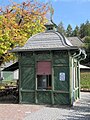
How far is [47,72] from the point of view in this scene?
565 inches

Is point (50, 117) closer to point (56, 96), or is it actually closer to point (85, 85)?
point (56, 96)

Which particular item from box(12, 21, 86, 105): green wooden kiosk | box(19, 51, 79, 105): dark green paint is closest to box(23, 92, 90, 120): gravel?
box(19, 51, 79, 105): dark green paint

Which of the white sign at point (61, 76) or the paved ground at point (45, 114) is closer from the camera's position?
the paved ground at point (45, 114)

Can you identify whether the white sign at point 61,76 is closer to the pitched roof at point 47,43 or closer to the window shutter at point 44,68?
the window shutter at point 44,68

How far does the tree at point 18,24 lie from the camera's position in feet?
61.5

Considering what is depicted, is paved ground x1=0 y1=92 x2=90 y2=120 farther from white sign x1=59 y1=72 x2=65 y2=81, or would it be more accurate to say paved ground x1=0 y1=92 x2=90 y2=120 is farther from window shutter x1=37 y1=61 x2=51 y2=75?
window shutter x1=37 y1=61 x2=51 y2=75

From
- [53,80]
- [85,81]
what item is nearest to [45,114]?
[53,80]

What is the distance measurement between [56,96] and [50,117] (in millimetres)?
3449

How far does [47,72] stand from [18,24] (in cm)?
850

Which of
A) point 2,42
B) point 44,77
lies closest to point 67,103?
point 44,77

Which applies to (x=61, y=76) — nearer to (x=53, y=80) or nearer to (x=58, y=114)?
(x=53, y=80)

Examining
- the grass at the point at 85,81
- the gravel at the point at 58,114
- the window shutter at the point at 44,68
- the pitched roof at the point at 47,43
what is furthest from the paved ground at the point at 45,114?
the grass at the point at 85,81

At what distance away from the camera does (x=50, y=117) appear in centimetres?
1070

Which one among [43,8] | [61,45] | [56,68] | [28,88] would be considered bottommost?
[28,88]
